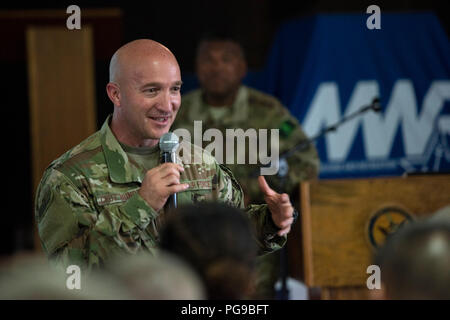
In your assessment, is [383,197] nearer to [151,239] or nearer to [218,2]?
[151,239]

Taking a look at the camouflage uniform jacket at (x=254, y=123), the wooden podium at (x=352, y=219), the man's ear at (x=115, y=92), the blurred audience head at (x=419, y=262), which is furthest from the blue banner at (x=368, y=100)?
the blurred audience head at (x=419, y=262)

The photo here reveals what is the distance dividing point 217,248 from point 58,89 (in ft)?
13.5

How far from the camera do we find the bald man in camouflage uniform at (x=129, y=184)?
2703mm

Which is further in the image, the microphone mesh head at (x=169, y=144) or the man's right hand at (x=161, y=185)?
the microphone mesh head at (x=169, y=144)

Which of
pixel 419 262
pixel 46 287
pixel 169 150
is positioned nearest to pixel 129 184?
pixel 169 150

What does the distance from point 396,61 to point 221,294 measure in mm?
5022

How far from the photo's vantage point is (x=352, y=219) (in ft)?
14.9

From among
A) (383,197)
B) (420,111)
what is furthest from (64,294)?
(420,111)

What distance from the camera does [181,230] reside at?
170 centimetres

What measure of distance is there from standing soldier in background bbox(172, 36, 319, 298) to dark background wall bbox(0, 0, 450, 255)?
3.22 ft

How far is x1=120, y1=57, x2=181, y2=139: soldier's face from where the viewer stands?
9.72 ft

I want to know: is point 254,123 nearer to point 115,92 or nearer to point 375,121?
point 375,121

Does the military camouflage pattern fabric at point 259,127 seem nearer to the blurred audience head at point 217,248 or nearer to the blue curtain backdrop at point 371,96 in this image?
the blue curtain backdrop at point 371,96

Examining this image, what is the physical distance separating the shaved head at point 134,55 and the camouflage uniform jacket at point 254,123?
238cm
